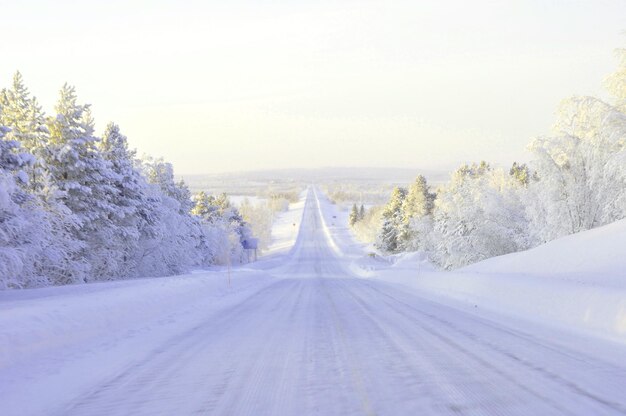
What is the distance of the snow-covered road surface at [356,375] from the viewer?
18.1 feet

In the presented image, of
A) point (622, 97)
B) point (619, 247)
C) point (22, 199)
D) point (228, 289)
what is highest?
point (622, 97)

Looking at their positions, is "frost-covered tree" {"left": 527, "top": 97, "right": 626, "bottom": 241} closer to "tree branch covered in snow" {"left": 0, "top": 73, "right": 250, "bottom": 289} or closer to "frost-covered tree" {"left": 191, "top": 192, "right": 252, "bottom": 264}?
"tree branch covered in snow" {"left": 0, "top": 73, "right": 250, "bottom": 289}

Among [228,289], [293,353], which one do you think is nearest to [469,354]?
[293,353]

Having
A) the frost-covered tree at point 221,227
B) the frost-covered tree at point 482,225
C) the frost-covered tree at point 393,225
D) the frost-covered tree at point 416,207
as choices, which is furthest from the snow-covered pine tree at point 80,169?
the frost-covered tree at point 393,225

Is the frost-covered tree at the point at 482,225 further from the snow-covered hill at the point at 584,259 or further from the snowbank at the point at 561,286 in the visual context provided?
the snow-covered hill at the point at 584,259

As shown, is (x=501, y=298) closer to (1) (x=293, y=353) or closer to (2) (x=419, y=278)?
(1) (x=293, y=353)

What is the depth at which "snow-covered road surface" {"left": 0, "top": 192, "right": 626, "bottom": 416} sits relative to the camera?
552 centimetres

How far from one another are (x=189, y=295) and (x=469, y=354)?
496 inches

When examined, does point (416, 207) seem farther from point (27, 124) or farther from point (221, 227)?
point (27, 124)

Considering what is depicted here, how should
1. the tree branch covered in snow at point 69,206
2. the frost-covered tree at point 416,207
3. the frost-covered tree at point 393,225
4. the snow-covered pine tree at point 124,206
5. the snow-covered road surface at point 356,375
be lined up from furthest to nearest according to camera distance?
the frost-covered tree at point 393,225
the frost-covered tree at point 416,207
the snow-covered pine tree at point 124,206
the tree branch covered in snow at point 69,206
the snow-covered road surface at point 356,375

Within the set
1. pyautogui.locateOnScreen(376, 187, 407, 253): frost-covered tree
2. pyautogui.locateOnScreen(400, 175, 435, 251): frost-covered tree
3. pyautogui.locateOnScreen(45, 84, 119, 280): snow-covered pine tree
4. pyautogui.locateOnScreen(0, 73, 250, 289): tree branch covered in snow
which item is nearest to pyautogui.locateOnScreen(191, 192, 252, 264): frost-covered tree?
pyautogui.locateOnScreen(0, 73, 250, 289): tree branch covered in snow

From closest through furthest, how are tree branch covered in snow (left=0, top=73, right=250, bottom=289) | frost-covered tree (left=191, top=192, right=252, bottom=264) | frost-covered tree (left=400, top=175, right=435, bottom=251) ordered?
tree branch covered in snow (left=0, top=73, right=250, bottom=289), frost-covered tree (left=191, top=192, right=252, bottom=264), frost-covered tree (left=400, top=175, right=435, bottom=251)

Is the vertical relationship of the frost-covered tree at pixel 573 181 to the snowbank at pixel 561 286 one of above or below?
above

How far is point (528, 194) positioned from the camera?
39.9 metres
